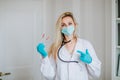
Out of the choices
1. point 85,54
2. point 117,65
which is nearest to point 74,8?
point 117,65

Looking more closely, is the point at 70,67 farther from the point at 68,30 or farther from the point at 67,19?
the point at 67,19

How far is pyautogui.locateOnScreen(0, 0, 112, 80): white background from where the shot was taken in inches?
99.0

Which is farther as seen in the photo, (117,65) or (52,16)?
(52,16)

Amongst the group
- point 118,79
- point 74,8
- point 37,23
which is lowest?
point 118,79

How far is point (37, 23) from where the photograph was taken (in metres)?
2.60

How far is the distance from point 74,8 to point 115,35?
2.30 feet

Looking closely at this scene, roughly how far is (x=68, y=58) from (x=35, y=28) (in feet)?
3.36

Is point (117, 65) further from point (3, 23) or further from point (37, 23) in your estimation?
point (3, 23)

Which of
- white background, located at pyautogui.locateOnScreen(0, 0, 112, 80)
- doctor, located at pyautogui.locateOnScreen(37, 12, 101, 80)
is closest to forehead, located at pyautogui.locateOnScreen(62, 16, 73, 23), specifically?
doctor, located at pyautogui.locateOnScreen(37, 12, 101, 80)

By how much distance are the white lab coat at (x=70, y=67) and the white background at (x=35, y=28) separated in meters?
0.87

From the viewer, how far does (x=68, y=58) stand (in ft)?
5.57

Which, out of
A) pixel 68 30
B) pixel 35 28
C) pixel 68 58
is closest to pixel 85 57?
pixel 68 58

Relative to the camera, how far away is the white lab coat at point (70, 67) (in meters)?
1.68

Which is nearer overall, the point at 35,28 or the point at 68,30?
the point at 68,30
